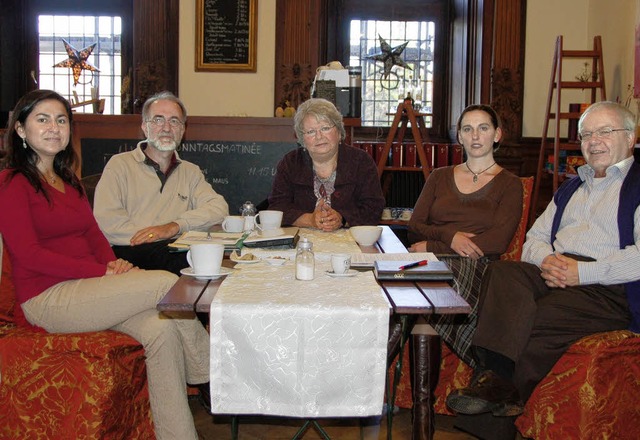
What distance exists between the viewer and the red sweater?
2.32 m

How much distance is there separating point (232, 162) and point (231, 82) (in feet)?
7.87

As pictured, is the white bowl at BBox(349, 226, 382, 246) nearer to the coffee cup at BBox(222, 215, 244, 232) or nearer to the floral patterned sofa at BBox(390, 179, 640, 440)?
the coffee cup at BBox(222, 215, 244, 232)

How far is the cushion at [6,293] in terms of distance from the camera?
7.87ft

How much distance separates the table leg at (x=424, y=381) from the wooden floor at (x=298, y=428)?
1.17 feet

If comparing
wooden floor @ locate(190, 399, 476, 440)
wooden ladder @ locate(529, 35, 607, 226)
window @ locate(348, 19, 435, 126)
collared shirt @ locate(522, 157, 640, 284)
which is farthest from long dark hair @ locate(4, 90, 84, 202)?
window @ locate(348, 19, 435, 126)

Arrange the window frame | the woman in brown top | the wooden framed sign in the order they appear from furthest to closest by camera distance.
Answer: the window frame, the wooden framed sign, the woman in brown top

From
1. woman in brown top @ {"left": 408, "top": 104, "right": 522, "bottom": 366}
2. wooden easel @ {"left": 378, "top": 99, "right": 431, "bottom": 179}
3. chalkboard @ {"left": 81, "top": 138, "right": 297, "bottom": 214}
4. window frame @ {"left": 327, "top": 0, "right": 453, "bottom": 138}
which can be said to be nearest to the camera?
woman in brown top @ {"left": 408, "top": 104, "right": 522, "bottom": 366}

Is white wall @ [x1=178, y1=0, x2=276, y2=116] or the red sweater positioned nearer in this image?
the red sweater

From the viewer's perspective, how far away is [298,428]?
2943mm

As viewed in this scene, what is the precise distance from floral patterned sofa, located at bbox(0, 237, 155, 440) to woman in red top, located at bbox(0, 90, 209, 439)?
8 centimetres

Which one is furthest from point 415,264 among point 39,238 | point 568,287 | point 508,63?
point 508,63

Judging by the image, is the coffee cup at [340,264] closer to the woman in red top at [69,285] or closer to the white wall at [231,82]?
the woman in red top at [69,285]

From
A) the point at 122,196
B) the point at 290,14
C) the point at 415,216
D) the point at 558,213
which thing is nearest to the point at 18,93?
the point at 290,14

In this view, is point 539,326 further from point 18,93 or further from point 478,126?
point 18,93
